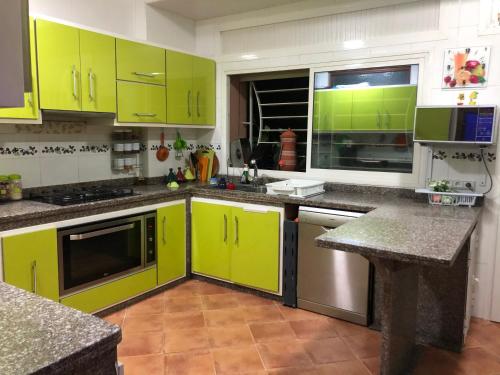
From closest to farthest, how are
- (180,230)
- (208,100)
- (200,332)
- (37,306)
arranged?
(37,306) → (200,332) → (180,230) → (208,100)

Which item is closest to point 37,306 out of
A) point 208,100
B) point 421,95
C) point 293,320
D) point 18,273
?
point 18,273

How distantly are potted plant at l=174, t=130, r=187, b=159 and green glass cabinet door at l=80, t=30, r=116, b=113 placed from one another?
93 cm

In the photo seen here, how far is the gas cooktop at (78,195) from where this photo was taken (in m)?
2.72

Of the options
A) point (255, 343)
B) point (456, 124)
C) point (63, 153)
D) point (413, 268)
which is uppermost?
point (456, 124)

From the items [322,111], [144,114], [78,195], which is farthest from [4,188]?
[322,111]

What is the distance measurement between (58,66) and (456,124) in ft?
8.52

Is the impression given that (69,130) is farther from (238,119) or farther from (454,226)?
(454,226)

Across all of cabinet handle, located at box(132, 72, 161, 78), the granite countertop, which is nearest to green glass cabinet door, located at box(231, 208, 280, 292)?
cabinet handle, located at box(132, 72, 161, 78)

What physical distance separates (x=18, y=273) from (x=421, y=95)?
2919 mm

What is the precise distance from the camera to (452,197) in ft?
8.86

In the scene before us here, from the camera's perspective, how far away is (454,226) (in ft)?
6.75

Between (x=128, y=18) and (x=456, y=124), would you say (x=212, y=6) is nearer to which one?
(x=128, y=18)

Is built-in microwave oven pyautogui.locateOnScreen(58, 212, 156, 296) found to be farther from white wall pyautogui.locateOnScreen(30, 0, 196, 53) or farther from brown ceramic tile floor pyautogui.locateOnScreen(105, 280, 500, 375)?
white wall pyautogui.locateOnScreen(30, 0, 196, 53)

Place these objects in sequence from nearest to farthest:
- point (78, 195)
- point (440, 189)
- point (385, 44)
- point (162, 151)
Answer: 1. point (440, 189)
2. point (78, 195)
3. point (385, 44)
4. point (162, 151)
